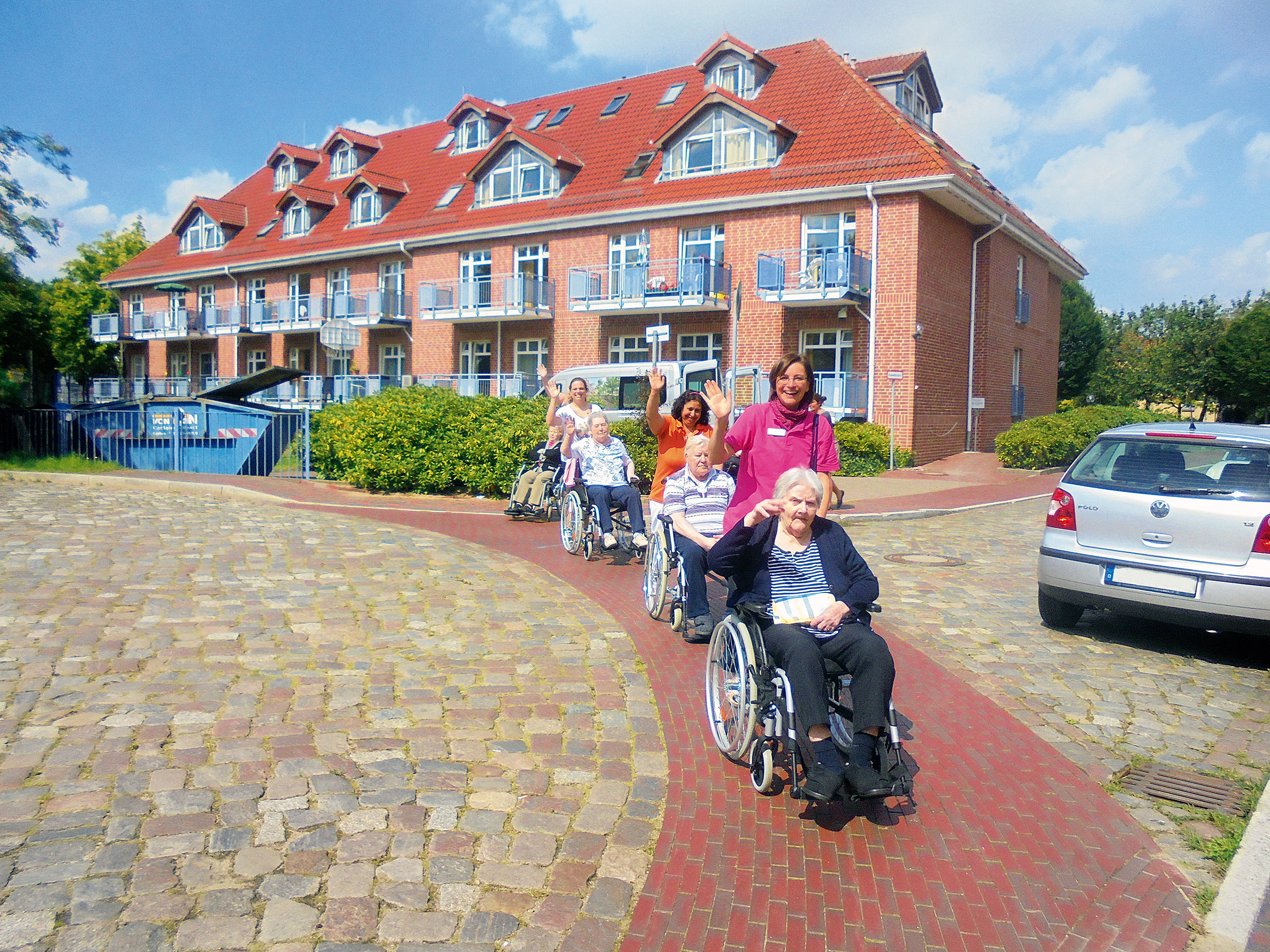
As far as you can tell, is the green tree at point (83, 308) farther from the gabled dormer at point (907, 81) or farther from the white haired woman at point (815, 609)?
the white haired woman at point (815, 609)

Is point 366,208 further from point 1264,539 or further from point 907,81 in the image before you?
point 1264,539

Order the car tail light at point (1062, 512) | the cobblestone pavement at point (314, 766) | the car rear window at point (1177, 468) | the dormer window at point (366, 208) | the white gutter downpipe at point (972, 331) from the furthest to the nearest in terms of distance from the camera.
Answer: the dormer window at point (366, 208), the white gutter downpipe at point (972, 331), the car tail light at point (1062, 512), the car rear window at point (1177, 468), the cobblestone pavement at point (314, 766)

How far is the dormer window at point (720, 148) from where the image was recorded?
2658 cm

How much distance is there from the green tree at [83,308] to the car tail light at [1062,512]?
50.7 meters

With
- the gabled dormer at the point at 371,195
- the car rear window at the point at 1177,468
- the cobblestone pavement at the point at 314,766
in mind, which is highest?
the gabled dormer at the point at 371,195

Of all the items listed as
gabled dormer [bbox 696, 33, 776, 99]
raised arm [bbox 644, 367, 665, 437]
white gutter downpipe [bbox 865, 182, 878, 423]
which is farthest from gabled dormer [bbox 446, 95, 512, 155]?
raised arm [bbox 644, 367, 665, 437]

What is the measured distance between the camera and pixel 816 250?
2402 centimetres

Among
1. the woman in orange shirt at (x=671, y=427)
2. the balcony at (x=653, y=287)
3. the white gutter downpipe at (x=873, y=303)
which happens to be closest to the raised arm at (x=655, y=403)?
the woman in orange shirt at (x=671, y=427)

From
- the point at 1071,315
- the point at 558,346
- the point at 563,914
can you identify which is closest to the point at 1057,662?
the point at 563,914

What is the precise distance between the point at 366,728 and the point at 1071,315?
43.7 m

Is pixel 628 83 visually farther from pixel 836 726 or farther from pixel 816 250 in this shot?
pixel 836 726

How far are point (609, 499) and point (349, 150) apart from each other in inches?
1449

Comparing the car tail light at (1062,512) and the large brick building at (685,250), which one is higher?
the large brick building at (685,250)

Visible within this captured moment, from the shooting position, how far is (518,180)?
3206 centimetres
